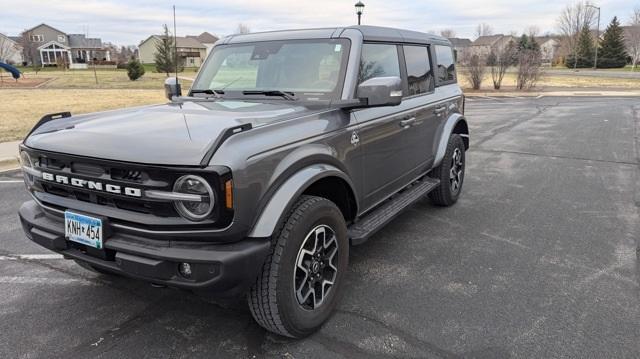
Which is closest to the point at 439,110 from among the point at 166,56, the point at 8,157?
the point at 8,157

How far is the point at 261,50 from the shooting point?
4.14 m

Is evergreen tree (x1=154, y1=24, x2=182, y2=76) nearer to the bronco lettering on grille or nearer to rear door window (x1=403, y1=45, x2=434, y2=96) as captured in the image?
rear door window (x1=403, y1=45, x2=434, y2=96)

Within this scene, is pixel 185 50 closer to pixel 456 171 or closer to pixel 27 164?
pixel 456 171

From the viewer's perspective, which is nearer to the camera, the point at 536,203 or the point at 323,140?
the point at 323,140

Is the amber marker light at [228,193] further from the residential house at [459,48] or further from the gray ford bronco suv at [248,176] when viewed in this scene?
the residential house at [459,48]

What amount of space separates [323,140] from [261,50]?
1.40 m

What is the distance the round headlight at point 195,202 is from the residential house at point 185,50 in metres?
65.0

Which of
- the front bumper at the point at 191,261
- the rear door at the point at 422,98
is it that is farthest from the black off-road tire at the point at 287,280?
the rear door at the point at 422,98

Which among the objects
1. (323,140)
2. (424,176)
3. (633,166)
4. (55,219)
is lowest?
(633,166)

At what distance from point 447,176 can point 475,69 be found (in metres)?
23.5

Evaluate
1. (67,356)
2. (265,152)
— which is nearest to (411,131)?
(265,152)

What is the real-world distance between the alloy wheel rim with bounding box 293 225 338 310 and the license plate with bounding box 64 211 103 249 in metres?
Answer: 1.12

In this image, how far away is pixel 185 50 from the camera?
74.2 meters

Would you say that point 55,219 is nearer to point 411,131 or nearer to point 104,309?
point 104,309
